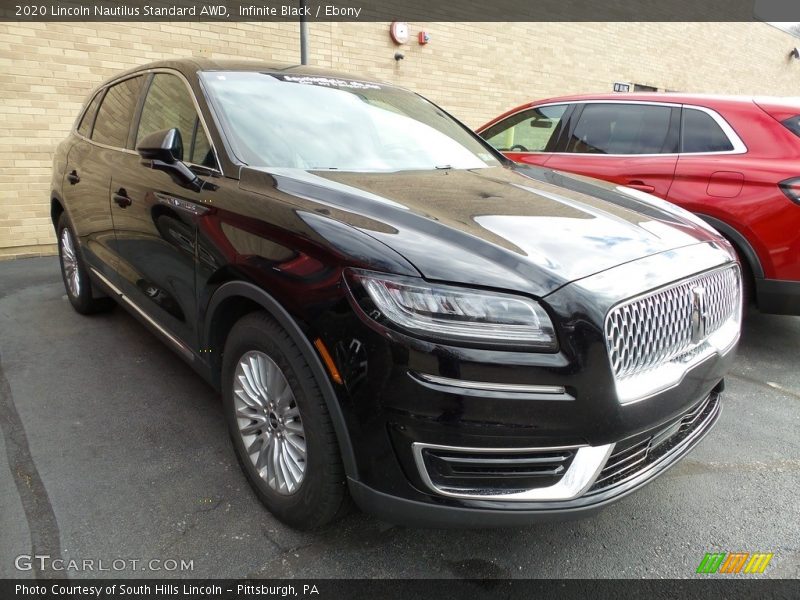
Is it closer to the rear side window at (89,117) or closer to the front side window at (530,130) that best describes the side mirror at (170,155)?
the rear side window at (89,117)

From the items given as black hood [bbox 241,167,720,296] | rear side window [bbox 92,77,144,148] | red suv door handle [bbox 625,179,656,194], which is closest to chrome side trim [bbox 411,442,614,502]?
black hood [bbox 241,167,720,296]

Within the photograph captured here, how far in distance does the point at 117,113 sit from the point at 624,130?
150 inches

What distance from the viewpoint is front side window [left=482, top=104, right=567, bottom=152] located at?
5090 millimetres

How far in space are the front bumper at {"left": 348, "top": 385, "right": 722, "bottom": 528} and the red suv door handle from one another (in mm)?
2756

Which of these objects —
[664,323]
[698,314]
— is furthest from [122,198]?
[698,314]

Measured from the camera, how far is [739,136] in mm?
3826

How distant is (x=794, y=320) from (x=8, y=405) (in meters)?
5.83

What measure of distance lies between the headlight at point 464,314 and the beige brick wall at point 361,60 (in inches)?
247

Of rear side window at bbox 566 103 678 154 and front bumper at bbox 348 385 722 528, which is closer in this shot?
front bumper at bbox 348 385 722 528

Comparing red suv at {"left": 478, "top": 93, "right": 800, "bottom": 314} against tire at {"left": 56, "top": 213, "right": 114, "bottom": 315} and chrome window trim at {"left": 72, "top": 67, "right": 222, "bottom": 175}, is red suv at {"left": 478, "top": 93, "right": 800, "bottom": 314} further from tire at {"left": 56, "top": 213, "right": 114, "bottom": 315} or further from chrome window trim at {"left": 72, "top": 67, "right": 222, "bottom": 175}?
tire at {"left": 56, "top": 213, "right": 114, "bottom": 315}

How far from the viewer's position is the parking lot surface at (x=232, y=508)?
6.67ft

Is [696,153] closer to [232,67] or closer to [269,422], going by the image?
[232,67]

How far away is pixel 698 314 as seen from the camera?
6.48ft

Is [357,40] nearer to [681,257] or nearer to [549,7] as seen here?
[549,7]
